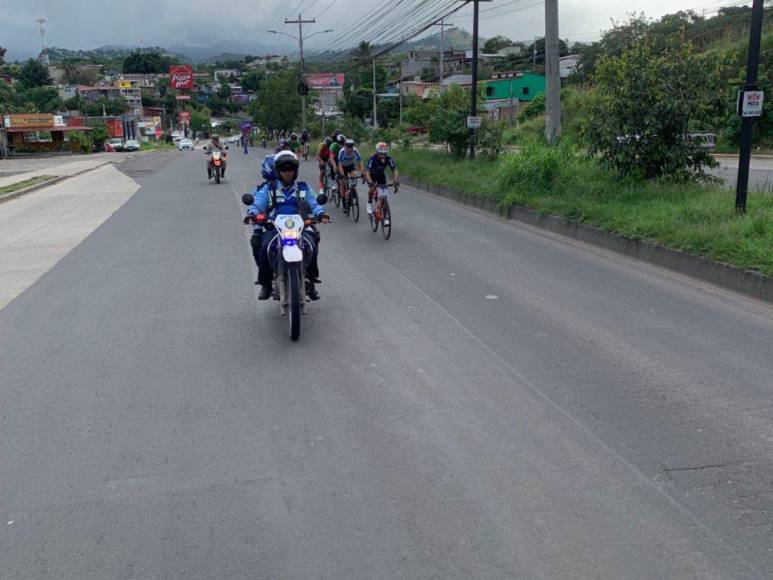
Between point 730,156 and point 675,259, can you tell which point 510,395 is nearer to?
point 675,259

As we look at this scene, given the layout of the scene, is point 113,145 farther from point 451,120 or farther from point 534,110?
point 451,120

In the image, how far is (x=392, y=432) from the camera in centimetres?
525

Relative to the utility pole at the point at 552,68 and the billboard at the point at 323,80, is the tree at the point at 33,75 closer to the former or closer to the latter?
the billboard at the point at 323,80

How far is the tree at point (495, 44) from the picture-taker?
149 meters

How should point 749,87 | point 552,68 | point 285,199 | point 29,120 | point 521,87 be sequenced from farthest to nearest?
1. point 29,120
2. point 521,87
3. point 552,68
4. point 749,87
5. point 285,199

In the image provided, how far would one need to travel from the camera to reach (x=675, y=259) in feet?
34.9

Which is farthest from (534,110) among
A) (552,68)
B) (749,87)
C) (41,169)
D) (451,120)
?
(749,87)

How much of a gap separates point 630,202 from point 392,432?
975 cm

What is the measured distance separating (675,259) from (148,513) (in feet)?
27.5

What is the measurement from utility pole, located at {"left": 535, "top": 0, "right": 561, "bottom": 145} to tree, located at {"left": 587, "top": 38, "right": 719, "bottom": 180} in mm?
5546

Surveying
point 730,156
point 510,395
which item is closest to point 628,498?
point 510,395

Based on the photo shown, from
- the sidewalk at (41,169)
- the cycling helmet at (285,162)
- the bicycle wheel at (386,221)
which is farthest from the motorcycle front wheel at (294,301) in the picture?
the sidewalk at (41,169)

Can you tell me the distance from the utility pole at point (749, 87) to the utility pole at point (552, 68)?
913 cm

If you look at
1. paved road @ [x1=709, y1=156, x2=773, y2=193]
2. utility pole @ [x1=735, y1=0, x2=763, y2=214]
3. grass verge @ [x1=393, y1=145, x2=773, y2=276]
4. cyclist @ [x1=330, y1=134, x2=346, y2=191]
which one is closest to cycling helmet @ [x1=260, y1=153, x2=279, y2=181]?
grass verge @ [x1=393, y1=145, x2=773, y2=276]
